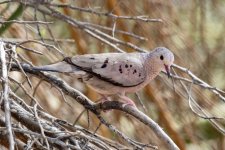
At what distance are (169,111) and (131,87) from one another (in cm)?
160

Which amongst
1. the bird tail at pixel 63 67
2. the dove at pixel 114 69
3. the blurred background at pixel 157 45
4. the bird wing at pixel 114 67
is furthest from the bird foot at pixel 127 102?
the blurred background at pixel 157 45

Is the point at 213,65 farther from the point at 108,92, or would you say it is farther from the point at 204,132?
the point at 108,92

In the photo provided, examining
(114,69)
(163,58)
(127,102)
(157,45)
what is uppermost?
(157,45)

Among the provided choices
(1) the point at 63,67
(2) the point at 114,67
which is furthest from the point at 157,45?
(1) the point at 63,67

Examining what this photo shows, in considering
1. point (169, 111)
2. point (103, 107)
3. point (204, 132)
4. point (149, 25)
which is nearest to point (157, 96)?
point (169, 111)

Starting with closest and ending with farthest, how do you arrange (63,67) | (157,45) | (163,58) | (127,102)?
(127,102)
(63,67)
(163,58)
(157,45)

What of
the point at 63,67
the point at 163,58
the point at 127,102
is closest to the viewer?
the point at 127,102

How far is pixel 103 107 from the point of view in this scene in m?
2.62

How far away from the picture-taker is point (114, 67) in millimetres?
2824

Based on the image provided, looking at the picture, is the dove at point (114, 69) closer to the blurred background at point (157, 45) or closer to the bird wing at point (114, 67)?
the bird wing at point (114, 67)

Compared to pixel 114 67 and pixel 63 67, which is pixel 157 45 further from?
pixel 63 67

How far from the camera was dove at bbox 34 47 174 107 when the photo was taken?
9.02ft

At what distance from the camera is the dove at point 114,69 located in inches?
108

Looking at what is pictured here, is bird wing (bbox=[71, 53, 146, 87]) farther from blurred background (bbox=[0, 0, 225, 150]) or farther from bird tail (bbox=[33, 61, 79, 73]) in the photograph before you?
blurred background (bbox=[0, 0, 225, 150])
